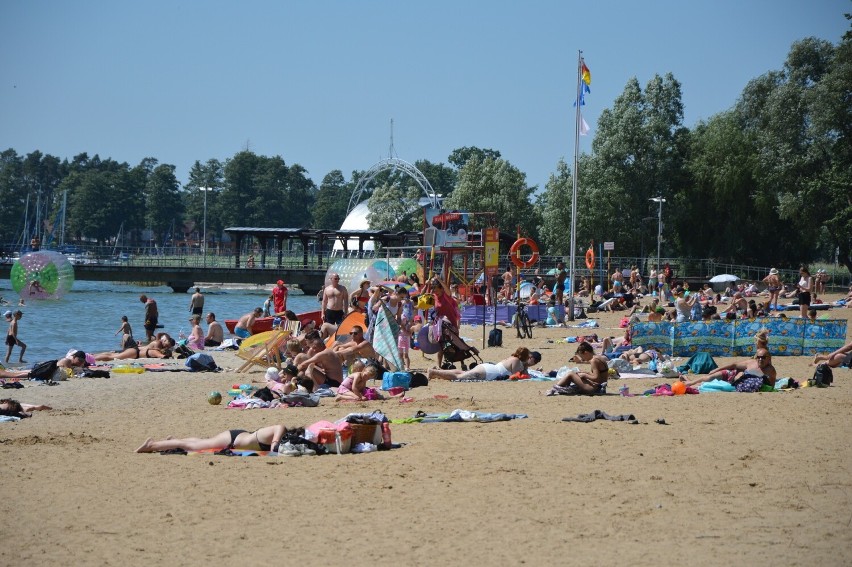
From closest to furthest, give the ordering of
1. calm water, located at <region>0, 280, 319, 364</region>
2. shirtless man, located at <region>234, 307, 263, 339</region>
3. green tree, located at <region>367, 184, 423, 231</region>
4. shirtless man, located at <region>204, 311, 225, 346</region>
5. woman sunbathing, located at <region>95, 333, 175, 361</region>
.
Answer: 1. woman sunbathing, located at <region>95, 333, 175, 361</region>
2. shirtless man, located at <region>204, 311, 225, 346</region>
3. shirtless man, located at <region>234, 307, 263, 339</region>
4. calm water, located at <region>0, 280, 319, 364</region>
5. green tree, located at <region>367, 184, 423, 231</region>

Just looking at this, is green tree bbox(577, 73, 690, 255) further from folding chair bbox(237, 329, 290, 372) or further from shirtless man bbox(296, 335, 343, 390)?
shirtless man bbox(296, 335, 343, 390)

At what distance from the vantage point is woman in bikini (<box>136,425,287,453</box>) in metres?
8.92

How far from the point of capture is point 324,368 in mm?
13219

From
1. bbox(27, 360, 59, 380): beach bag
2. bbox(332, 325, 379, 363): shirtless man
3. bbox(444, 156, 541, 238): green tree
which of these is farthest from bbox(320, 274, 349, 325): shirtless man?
bbox(444, 156, 541, 238): green tree

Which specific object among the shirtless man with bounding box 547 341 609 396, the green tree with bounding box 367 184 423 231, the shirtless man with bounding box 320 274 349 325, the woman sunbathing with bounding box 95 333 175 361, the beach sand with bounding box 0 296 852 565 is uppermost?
the green tree with bounding box 367 184 423 231

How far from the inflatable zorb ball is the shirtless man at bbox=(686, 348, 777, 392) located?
37281mm

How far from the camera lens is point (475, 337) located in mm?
23250

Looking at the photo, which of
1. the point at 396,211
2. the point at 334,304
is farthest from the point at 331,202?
the point at 334,304

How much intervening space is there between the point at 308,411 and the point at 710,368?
6183mm

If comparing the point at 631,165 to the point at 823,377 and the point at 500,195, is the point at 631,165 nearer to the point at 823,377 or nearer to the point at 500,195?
the point at 500,195

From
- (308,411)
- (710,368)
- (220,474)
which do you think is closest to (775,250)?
(710,368)

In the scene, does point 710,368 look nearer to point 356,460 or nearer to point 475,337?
point 356,460

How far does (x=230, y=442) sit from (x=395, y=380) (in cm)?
475

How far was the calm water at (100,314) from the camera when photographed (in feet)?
84.8
